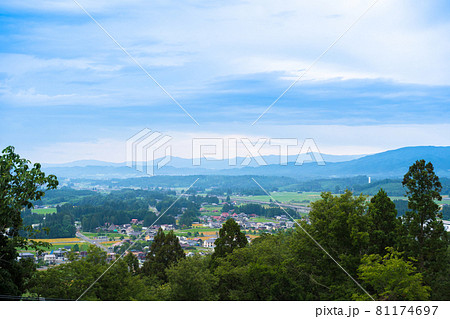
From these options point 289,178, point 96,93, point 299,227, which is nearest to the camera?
point 299,227

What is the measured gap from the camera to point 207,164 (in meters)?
37.2

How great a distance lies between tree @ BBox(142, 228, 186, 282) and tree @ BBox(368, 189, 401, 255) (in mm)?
10566

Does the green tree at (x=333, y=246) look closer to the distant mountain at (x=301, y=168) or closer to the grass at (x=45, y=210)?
the grass at (x=45, y=210)

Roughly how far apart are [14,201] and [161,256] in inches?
494

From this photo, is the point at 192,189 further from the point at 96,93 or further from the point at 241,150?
the point at 96,93

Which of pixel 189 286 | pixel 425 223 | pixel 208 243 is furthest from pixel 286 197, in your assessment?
pixel 189 286

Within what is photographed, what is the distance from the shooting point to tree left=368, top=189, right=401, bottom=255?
15.2 m

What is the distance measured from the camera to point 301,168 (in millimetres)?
48594

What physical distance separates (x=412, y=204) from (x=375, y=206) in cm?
137

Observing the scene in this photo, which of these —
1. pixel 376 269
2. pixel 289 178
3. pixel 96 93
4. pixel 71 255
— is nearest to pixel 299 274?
pixel 376 269

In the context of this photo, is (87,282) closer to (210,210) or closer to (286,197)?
(210,210)

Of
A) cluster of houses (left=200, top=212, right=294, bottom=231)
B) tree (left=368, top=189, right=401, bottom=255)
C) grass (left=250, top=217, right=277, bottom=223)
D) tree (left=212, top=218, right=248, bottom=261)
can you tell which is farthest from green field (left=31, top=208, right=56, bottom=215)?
tree (left=368, top=189, right=401, bottom=255)

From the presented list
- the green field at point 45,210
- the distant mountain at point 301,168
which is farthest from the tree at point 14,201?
the distant mountain at point 301,168

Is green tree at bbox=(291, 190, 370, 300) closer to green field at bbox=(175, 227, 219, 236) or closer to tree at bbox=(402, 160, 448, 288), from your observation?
tree at bbox=(402, 160, 448, 288)
